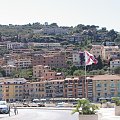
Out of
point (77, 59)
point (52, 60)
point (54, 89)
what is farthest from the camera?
point (77, 59)

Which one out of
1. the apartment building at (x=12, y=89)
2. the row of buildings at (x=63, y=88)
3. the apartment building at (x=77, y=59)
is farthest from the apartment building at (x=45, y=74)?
the apartment building at (x=77, y=59)

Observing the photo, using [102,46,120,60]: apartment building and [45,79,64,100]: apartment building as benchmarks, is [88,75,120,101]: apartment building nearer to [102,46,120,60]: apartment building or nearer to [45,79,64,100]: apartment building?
[45,79,64,100]: apartment building

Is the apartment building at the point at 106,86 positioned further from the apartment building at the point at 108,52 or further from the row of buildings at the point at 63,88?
the apartment building at the point at 108,52

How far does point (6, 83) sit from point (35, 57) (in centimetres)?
3350

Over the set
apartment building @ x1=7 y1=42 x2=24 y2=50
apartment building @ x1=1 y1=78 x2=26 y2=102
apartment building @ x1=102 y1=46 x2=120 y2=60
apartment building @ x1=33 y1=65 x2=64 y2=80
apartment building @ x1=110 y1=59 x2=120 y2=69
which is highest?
apartment building @ x1=7 y1=42 x2=24 y2=50

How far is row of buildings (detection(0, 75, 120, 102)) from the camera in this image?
105 meters

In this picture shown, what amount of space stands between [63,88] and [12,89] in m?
10.8

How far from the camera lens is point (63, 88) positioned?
10875cm

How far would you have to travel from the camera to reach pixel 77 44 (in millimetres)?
180500

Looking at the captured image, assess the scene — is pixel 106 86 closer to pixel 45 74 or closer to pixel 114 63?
pixel 45 74

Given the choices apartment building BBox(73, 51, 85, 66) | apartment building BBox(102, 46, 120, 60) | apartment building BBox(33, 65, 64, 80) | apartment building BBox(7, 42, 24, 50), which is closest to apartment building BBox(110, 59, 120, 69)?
apartment building BBox(73, 51, 85, 66)

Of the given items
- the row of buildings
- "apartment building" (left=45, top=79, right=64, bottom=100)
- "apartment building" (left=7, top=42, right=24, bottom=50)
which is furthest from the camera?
"apartment building" (left=7, top=42, right=24, bottom=50)

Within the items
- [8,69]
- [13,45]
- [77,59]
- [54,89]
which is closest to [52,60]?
[77,59]

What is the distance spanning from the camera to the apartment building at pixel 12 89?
368ft
